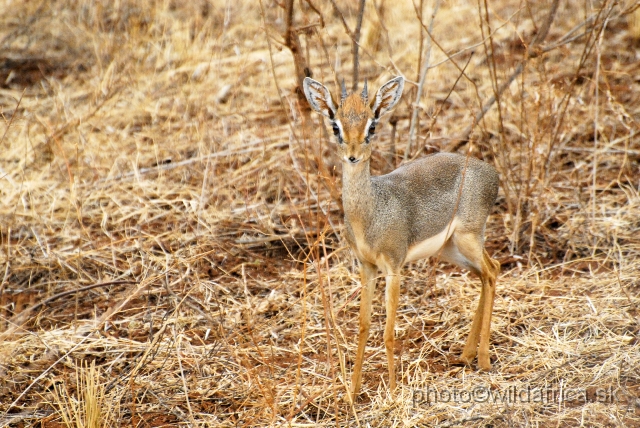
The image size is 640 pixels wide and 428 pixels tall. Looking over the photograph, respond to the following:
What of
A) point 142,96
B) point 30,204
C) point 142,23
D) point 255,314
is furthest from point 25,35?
point 255,314

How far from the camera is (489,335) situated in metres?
4.86

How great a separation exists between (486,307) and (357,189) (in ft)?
4.06

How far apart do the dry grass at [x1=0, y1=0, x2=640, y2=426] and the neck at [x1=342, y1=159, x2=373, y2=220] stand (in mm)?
167

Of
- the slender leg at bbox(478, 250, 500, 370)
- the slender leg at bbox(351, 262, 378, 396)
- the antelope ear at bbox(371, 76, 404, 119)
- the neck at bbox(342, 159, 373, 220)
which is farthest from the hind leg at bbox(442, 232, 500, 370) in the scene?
the antelope ear at bbox(371, 76, 404, 119)

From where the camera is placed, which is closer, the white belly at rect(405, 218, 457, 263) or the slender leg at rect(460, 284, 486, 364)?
the white belly at rect(405, 218, 457, 263)

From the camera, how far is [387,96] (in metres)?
4.37

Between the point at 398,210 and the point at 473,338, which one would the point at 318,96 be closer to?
the point at 398,210

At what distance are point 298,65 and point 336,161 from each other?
126cm

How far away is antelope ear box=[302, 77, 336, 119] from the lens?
429 centimetres

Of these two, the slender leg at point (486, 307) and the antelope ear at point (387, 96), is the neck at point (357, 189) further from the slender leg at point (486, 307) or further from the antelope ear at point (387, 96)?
the slender leg at point (486, 307)

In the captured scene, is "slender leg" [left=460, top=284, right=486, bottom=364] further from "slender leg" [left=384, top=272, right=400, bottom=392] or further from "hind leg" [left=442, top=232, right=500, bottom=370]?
"slender leg" [left=384, top=272, right=400, bottom=392]

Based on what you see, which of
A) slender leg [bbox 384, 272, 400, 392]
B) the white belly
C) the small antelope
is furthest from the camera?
the white belly

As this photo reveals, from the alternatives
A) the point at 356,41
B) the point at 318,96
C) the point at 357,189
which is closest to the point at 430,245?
the point at 357,189

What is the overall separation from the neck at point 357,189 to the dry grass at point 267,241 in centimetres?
17
